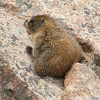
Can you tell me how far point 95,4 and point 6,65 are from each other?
3649 millimetres

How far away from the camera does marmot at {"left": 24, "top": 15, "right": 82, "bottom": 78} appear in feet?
16.9

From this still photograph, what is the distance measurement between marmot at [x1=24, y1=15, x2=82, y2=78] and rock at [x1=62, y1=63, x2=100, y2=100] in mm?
244

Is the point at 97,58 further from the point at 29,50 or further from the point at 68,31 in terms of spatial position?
the point at 29,50

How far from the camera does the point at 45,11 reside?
6621 mm

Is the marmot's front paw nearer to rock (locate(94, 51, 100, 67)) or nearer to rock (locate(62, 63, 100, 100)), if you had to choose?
rock (locate(62, 63, 100, 100))

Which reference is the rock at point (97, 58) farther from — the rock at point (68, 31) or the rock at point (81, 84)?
the rock at point (81, 84)

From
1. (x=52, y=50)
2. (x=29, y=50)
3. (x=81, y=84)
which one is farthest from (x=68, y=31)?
(x=81, y=84)

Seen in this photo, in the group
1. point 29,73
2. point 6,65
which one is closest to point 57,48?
point 29,73

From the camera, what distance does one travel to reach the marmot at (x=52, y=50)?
5141 millimetres

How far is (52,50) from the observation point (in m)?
5.25

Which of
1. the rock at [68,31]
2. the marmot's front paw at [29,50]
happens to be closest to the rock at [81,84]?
the rock at [68,31]

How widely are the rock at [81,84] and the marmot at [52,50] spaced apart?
0.80ft

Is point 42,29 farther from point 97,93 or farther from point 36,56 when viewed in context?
point 97,93

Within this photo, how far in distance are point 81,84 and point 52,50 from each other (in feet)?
3.81
